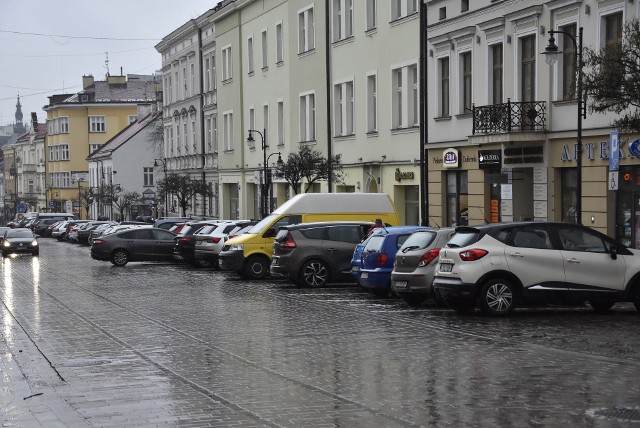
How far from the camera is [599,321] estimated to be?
18.8 m

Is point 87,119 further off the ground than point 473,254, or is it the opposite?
point 87,119

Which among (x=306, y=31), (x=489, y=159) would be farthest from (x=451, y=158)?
(x=306, y=31)

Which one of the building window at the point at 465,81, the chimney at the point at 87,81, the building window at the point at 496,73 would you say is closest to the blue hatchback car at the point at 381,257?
the building window at the point at 496,73

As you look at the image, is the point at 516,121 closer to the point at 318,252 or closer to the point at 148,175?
the point at 318,252

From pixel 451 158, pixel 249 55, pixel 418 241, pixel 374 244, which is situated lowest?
pixel 374 244

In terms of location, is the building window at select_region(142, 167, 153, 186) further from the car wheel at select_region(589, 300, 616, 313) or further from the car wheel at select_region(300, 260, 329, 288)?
the car wheel at select_region(589, 300, 616, 313)

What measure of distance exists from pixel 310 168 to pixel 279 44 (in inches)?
500

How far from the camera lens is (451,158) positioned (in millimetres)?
36688

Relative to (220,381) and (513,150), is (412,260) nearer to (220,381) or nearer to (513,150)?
(220,381)

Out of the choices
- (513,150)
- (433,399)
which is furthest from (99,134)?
(433,399)

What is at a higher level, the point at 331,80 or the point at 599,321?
the point at 331,80

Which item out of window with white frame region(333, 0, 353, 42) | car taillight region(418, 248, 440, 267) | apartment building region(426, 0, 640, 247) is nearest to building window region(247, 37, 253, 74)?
window with white frame region(333, 0, 353, 42)

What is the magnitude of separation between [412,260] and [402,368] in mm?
8037

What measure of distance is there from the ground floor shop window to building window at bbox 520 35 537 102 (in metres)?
2.47
